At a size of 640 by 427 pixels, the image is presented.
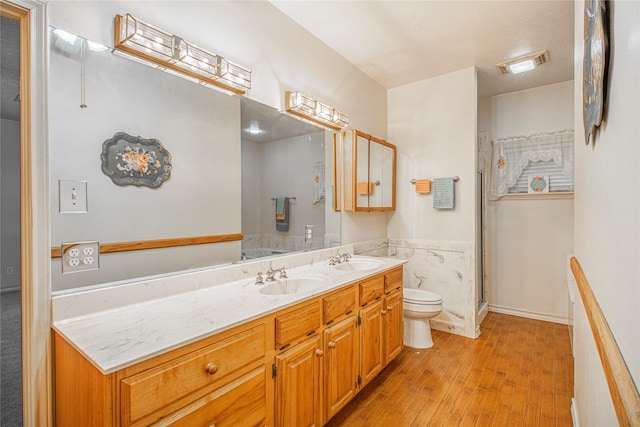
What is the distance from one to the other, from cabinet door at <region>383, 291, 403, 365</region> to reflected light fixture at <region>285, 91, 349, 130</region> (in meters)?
1.49

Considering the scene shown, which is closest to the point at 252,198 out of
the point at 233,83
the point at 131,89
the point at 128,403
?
the point at 233,83

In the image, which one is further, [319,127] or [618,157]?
[319,127]

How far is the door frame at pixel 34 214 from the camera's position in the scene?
3.79 feet

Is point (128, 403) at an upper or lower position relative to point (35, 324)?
lower

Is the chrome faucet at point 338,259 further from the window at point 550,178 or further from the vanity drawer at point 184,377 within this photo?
the window at point 550,178

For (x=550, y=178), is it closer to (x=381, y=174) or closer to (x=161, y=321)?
(x=381, y=174)

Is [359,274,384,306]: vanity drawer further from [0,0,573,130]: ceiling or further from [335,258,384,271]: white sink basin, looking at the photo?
Answer: [0,0,573,130]: ceiling

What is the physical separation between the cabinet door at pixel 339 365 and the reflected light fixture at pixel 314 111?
1.52m

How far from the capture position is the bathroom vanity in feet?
3.15

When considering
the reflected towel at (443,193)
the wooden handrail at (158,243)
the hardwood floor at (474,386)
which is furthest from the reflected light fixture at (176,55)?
the reflected towel at (443,193)

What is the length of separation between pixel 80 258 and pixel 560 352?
12.0 ft

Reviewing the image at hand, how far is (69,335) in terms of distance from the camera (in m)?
1.12

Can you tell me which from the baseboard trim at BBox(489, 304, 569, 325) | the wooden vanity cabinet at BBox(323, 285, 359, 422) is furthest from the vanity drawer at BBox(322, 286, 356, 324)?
the baseboard trim at BBox(489, 304, 569, 325)

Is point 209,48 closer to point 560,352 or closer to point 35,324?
point 35,324
